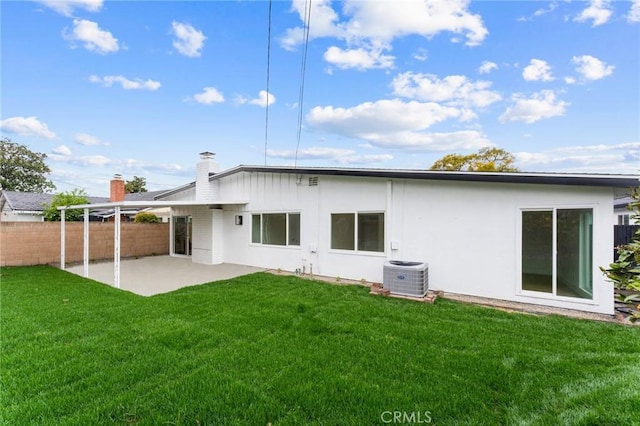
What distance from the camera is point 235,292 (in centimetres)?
818

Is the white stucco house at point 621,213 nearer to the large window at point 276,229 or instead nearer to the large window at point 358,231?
the large window at point 358,231

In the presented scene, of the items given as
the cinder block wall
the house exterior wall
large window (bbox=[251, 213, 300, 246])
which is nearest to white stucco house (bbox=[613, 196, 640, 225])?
the house exterior wall

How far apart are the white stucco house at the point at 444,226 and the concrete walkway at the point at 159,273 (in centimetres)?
141

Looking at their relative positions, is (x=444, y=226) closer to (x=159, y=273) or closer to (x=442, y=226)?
(x=442, y=226)

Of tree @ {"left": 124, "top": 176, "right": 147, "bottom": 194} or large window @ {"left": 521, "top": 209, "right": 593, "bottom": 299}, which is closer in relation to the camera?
large window @ {"left": 521, "top": 209, "right": 593, "bottom": 299}

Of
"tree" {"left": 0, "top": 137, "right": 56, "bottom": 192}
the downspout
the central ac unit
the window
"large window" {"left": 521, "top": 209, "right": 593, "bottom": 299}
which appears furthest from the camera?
"tree" {"left": 0, "top": 137, "right": 56, "bottom": 192}

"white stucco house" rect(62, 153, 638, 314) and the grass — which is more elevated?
"white stucco house" rect(62, 153, 638, 314)

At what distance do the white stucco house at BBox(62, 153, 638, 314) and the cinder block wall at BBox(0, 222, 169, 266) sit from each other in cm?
587

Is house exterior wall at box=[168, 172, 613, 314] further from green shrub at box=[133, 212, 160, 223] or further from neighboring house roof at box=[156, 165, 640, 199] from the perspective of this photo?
green shrub at box=[133, 212, 160, 223]

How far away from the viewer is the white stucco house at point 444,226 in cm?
680

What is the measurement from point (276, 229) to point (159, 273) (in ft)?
14.3

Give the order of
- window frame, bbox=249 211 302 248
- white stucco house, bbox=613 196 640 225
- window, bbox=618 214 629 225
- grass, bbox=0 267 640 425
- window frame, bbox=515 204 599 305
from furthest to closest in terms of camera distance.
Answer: window, bbox=618 214 629 225 < white stucco house, bbox=613 196 640 225 < window frame, bbox=249 211 302 248 < window frame, bbox=515 204 599 305 < grass, bbox=0 267 640 425

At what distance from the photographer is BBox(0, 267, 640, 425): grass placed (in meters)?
3.17

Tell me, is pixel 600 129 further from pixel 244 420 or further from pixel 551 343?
pixel 244 420
